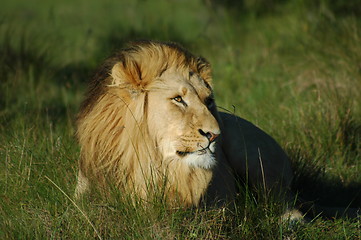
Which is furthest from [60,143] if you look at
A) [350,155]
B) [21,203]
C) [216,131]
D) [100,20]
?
[100,20]

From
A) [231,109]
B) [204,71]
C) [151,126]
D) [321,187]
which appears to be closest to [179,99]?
[151,126]

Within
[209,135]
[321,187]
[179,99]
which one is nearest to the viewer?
[209,135]

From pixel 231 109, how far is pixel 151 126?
2.64 meters

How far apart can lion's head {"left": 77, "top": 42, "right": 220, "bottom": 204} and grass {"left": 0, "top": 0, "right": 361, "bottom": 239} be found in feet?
0.53

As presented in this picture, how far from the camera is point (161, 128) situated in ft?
10.6

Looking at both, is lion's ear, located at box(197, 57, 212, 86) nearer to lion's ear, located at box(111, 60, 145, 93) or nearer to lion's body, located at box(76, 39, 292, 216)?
lion's body, located at box(76, 39, 292, 216)

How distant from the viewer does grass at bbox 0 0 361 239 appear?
3.24 meters

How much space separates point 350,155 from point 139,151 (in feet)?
8.42

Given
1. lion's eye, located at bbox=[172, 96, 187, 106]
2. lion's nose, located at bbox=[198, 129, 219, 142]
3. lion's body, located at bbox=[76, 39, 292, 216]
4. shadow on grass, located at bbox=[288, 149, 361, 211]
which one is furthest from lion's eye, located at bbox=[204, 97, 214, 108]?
shadow on grass, located at bbox=[288, 149, 361, 211]

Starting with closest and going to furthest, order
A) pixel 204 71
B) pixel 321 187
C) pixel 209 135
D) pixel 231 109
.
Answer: pixel 209 135 < pixel 204 71 < pixel 321 187 < pixel 231 109

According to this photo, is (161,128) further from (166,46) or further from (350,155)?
(350,155)

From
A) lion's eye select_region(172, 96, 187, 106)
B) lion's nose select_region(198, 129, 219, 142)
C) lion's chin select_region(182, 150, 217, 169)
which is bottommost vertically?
lion's chin select_region(182, 150, 217, 169)

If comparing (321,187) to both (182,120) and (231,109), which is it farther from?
(182,120)

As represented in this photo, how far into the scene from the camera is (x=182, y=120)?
3.17 metres
